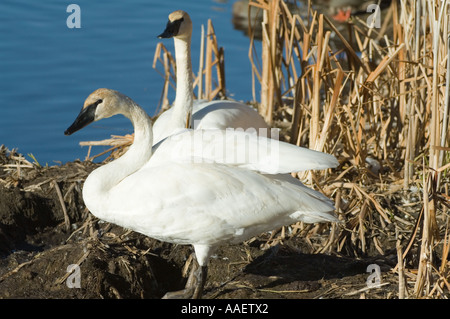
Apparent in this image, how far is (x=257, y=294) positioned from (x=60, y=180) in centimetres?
188

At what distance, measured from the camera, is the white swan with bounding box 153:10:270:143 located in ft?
18.8

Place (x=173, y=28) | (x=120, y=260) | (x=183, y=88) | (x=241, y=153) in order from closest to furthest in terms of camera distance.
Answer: (x=241, y=153)
(x=120, y=260)
(x=173, y=28)
(x=183, y=88)

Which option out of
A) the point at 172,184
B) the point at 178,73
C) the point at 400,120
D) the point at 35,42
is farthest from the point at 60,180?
the point at 35,42

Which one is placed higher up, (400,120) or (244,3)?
(244,3)

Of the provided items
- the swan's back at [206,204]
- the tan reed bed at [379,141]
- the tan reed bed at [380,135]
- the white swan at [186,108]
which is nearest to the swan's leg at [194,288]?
the swan's back at [206,204]

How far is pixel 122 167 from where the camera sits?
4379 millimetres

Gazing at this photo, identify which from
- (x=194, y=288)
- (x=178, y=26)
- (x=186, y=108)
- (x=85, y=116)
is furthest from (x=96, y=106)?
(x=178, y=26)

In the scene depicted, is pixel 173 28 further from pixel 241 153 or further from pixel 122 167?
pixel 241 153

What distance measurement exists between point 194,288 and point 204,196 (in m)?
0.69

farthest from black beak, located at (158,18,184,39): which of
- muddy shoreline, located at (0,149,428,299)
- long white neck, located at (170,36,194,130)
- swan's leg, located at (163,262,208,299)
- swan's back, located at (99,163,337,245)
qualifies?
swan's leg, located at (163,262,208,299)

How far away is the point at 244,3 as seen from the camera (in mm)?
10531

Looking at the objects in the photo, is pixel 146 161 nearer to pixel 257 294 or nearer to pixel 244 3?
pixel 257 294

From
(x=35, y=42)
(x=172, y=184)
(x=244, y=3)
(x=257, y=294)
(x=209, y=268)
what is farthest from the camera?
(x=244, y=3)

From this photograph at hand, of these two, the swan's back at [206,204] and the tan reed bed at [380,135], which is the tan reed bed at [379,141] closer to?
the tan reed bed at [380,135]
